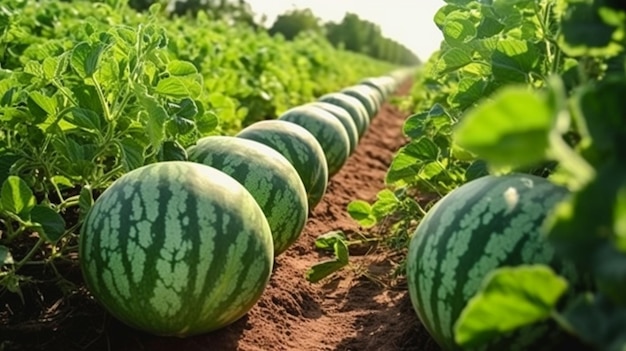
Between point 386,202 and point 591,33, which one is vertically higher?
point 591,33

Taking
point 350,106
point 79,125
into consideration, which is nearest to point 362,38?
point 350,106

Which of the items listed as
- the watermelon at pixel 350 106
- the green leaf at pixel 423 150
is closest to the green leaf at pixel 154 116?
the green leaf at pixel 423 150

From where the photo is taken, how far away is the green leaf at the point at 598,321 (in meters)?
1.16

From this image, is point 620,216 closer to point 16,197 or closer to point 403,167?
point 16,197

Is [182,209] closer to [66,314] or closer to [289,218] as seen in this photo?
[66,314]

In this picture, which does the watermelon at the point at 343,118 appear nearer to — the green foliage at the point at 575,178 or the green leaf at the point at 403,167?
the green leaf at the point at 403,167

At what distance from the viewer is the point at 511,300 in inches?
50.1

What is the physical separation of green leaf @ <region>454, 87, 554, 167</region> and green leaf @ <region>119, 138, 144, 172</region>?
76.8 inches

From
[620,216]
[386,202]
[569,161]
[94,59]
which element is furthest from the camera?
[386,202]

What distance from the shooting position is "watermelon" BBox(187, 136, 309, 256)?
3.49 meters

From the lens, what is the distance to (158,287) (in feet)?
8.06

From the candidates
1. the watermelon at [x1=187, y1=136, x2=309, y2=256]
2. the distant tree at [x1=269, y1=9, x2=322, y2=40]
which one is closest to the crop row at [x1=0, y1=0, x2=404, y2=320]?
the watermelon at [x1=187, y1=136, x2=309, y2=256]

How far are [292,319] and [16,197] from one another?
1.45m

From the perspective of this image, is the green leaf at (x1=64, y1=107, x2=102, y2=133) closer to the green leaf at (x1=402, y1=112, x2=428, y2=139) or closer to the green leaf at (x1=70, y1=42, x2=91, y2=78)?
the green leaf at (x1=70, y1=42, x2=91, y2=78)
